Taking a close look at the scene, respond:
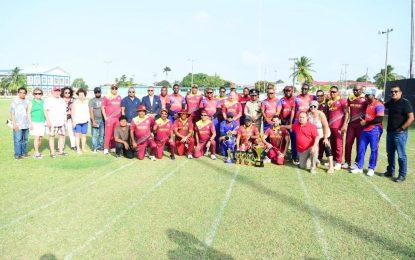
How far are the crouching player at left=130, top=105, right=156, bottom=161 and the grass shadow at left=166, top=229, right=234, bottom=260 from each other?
533cm

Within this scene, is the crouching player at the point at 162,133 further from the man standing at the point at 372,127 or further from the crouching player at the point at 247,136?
the man standing at the point at 372,127

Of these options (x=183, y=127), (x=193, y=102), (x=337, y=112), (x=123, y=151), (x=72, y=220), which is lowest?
(x=72, y=220)

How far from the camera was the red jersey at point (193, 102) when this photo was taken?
1109 cm

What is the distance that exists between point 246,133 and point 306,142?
1.68 m

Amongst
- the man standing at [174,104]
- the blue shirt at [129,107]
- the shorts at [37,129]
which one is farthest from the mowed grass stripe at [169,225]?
the shorts at [37,129]

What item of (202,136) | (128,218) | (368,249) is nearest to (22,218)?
(128,218)

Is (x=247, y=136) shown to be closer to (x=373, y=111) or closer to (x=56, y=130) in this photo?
(x=373, y=111)

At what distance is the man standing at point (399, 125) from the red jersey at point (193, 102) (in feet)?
18.3

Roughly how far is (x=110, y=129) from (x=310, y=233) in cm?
735

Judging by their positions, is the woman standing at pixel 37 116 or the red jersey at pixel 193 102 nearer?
the woman standing at pixel 37 116

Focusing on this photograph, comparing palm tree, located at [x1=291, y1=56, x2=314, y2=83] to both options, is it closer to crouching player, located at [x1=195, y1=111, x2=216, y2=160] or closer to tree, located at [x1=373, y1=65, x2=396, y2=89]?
tree, located at [x1=373, y1=65, x2=396, y2=89]

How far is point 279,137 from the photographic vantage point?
929 centimetres

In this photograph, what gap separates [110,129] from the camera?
10453mm

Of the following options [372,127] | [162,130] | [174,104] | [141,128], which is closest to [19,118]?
[141,128]
